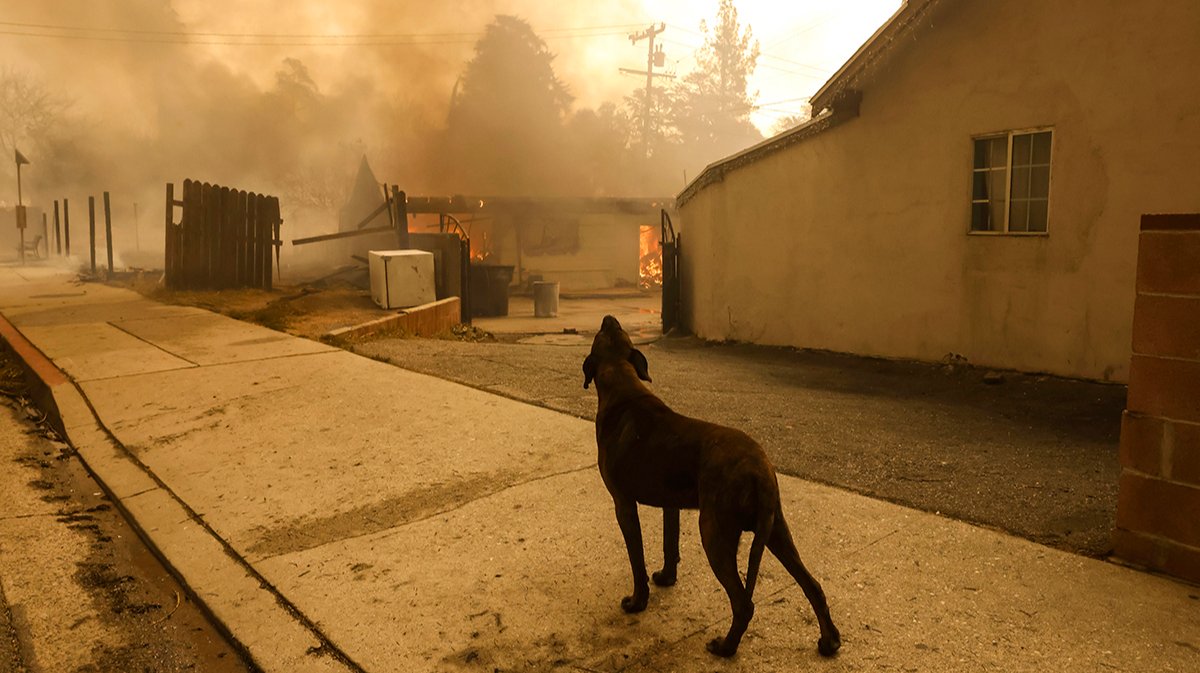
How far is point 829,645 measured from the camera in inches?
95.1

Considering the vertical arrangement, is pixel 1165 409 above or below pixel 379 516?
above

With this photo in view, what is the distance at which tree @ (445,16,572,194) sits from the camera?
132 ft

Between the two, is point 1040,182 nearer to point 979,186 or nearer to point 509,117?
point 979,186

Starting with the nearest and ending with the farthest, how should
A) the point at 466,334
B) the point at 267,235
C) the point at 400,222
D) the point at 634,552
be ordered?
1. the point at 634,552
2. the point at 466,334
3. the point at 267,235
4. the point at 400,222

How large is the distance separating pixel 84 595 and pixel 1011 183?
8342 millimetres

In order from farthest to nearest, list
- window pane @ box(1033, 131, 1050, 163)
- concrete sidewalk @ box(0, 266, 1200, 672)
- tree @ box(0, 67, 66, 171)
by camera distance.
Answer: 1. tree @ box(0, 67, 66, 171)
2. window pane @ box(1033, 131, 1050, 163)
3. concrete sidewalk @ box(0, 266, 1200, 672)

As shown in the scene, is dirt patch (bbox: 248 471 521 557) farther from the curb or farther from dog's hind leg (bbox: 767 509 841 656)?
dog's hind leg (bbox: 767 509 841 656)

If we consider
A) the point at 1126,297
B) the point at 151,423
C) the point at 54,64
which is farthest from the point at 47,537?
the point at 54,64

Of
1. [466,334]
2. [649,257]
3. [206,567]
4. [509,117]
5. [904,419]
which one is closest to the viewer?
[206,567]

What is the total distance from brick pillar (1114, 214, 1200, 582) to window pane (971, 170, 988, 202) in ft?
19.0

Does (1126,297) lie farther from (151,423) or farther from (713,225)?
(151,423)

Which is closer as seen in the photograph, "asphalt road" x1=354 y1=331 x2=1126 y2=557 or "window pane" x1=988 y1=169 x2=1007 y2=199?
"asphalt road" x1=354 y1=331 x2=1126 y2=557

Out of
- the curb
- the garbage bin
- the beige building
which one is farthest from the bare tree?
the curb

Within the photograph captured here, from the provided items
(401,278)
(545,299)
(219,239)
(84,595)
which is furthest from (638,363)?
(545,299)
